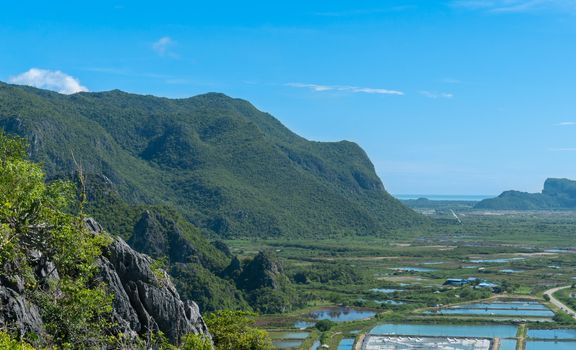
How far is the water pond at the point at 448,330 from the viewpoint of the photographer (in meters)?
76.5

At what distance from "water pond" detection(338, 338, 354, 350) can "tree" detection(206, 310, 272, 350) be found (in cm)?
3516

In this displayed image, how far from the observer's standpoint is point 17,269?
24.1 m

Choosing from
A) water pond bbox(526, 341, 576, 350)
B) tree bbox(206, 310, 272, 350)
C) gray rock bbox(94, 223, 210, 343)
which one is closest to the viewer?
gray rock bbox(94, 223, 210, 343)

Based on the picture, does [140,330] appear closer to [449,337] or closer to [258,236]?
[449,337]

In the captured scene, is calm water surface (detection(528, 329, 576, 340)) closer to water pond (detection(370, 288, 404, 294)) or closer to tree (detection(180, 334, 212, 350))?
water pond (detection(370, 288, 404, 294))

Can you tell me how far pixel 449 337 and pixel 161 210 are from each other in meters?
59.2

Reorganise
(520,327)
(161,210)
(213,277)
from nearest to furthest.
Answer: (520,327) < (213,277) < (161,210)

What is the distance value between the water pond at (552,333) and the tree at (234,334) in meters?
48.4

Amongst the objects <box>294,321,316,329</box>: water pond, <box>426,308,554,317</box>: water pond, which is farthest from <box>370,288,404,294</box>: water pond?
<box>294,321,316,329</box>: water pond

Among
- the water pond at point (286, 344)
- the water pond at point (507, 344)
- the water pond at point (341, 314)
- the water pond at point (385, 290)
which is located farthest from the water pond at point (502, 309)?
the water pond at point (286, 344)

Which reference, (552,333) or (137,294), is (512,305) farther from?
(137,294)

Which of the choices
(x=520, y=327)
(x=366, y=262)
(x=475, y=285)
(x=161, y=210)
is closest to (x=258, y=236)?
(x=366, y=262)

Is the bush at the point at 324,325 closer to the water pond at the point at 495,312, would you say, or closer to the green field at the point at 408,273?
the green field at the point at 408,273

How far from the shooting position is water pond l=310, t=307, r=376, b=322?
8919 cm
